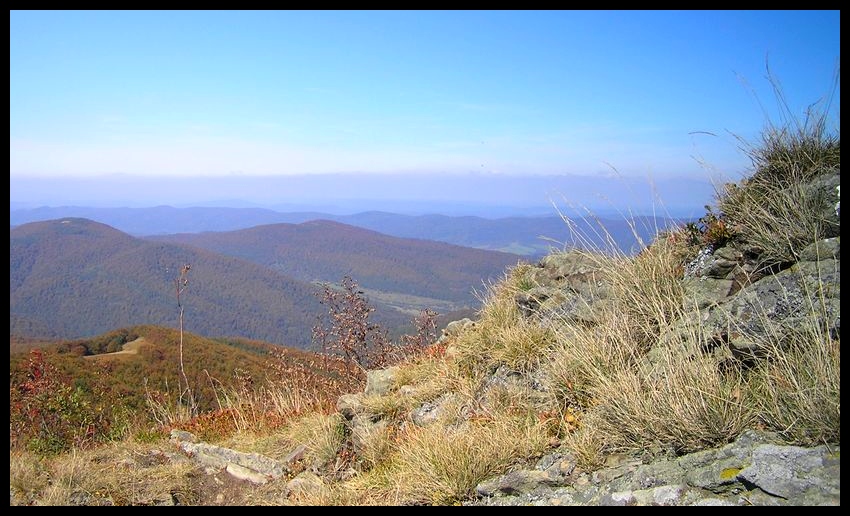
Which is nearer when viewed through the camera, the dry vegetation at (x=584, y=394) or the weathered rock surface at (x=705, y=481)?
the weathered rock surface at (x=705, y=481)

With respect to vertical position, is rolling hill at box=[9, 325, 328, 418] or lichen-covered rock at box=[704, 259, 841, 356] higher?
lichen-covered rock at box=[704, 259, 841, 356]

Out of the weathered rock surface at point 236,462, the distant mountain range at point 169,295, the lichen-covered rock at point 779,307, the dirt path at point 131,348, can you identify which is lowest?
the distant mountain range at point 169,295

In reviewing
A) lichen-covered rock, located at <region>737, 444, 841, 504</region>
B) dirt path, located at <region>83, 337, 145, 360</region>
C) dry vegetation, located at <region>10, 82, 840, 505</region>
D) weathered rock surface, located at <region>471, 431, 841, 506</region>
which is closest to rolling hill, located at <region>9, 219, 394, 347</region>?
dirt path, located at <region>83, 337, 145, 360</region>

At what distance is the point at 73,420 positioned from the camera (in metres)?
5.89

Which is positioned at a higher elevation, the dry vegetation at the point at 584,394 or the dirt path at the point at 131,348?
the dry vegetation at the point at 584,394

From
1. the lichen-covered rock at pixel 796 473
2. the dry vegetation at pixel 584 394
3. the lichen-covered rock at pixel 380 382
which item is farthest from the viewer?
the lichen-covered rock at pixel 380 382

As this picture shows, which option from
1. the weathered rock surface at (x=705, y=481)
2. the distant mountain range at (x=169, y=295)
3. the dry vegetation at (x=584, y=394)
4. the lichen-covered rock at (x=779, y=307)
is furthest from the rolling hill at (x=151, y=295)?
the weathered rock surface at (x=705, y=481)

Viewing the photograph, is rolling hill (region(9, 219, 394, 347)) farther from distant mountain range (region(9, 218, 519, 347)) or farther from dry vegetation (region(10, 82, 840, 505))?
dry vegetation (region(10, 82, 840, 505))

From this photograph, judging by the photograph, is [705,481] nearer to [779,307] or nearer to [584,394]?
[584,394]

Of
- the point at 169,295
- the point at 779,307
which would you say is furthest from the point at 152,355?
the point at 169,295

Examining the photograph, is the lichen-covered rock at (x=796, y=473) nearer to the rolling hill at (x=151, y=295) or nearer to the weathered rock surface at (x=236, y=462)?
the weathered rock surface at (x=236, y=462)

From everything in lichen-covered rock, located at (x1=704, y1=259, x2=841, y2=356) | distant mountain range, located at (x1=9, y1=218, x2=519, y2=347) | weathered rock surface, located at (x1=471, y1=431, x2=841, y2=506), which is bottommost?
distant mountain range, located at (x1=9, y1=218, x2=519, y2=347)

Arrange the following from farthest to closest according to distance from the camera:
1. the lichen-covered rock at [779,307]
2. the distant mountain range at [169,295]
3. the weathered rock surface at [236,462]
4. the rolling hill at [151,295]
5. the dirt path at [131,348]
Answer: the distant mountain range at [169,295]
the rolling hill at [151,295]
the dirt path at [131,348]
the weathered rock surface at [236,462]
the lichen-covered rock at [779,307]

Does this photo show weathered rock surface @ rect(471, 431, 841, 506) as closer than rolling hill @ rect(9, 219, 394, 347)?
Yes
